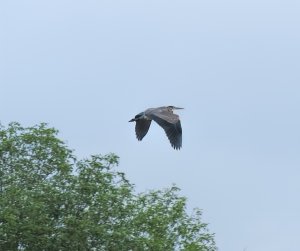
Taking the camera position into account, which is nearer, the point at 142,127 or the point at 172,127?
the point at 172,127

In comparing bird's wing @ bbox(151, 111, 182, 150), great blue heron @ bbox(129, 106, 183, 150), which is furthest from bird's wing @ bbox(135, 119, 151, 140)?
bird's wing @ bbox(151, 111, 182, 150)

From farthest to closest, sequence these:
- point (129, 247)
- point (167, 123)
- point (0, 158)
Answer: point (0, 158) < point (129, 247) < point (167, 123)

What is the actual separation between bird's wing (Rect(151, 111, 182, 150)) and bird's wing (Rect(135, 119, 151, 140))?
2.02m

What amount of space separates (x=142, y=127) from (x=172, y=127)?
8.65ft

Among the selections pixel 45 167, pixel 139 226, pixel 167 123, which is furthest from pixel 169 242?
pixel 167 123

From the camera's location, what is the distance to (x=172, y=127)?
4341 cm

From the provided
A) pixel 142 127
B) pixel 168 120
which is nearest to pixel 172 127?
pixel 168 120

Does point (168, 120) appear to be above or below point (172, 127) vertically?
above

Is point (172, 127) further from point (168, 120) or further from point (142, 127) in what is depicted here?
point (142, 127)

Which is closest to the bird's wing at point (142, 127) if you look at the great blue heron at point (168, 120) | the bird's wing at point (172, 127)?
the great blue heron at point (168, 120)

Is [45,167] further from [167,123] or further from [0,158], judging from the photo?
[167,123]

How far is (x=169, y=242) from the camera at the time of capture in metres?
51.1

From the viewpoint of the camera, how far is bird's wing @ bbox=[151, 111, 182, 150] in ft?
142

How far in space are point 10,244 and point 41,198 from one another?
1.72 metres
